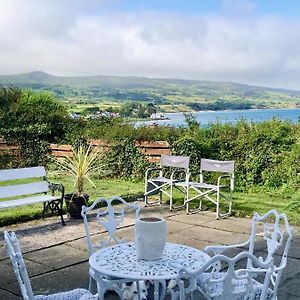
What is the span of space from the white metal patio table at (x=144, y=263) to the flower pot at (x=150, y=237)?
0.15 ft

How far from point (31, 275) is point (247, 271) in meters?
2.79

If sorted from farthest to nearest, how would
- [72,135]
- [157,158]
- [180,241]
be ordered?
[72,135]
[157,158]
[180,241]

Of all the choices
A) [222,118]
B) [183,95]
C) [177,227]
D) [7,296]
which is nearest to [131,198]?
[177,227]

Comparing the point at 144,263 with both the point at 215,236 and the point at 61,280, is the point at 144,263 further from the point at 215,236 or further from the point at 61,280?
the point at 215,236

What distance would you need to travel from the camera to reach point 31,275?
4.70 metres

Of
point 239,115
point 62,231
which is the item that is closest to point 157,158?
point 239,115

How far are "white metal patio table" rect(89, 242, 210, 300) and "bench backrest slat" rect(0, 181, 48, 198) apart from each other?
3.79 m

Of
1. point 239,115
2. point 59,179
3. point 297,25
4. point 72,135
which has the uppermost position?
point 297,25

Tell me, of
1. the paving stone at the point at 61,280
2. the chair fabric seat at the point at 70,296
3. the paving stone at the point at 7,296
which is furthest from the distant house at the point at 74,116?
the chair fabric seat at the point at 70,296

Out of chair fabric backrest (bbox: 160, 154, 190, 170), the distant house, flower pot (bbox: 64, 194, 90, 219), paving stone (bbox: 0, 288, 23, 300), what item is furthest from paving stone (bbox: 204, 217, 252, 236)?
the distant house

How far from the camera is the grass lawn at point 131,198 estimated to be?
7.29 metres

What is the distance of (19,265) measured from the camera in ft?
8.72

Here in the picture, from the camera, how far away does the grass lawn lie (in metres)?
7.29

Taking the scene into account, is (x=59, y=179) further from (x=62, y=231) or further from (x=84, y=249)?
(x=84, y=249)
